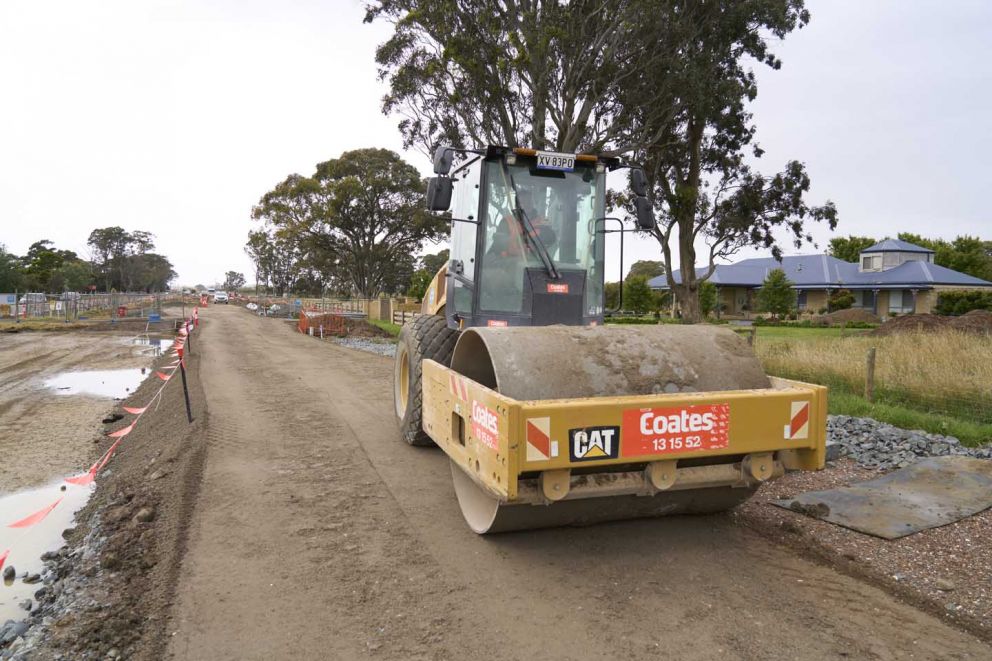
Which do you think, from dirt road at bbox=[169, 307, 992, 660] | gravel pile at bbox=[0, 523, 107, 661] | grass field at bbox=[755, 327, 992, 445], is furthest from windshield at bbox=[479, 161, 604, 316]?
grass field at bbox=[755, 327, 992, 445]

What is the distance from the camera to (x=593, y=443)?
3.92 m

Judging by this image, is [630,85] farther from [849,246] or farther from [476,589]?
[849,246]

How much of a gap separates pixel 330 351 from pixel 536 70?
404 inches

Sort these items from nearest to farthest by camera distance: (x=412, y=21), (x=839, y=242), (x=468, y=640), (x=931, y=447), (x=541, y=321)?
(x=468, y=640), (x=541, y=321), (x=931, y=447), (x=412, y=21), (x=839, y=242)

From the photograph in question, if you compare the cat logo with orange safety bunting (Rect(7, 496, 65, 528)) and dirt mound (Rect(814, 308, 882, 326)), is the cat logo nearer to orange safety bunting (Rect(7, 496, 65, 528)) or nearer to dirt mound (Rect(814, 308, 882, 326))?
orange safety bunting (Rect(7, 496, 65, 528))

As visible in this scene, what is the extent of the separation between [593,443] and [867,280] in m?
53.7

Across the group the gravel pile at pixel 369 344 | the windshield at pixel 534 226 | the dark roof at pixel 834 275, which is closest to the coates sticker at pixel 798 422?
the windshield at pixel 534 226

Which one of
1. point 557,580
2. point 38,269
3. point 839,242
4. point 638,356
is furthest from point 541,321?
point 38,269

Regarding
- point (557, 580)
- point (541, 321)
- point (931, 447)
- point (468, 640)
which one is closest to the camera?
point (468, 640)

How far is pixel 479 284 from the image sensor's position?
6.59 meters

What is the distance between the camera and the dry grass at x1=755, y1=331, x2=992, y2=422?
9.09 meters

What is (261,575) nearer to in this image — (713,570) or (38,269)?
(713,570)

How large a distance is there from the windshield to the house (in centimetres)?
4693

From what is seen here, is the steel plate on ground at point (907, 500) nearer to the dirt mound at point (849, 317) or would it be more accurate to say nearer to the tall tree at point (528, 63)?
the tall tree at point (528, 63)
